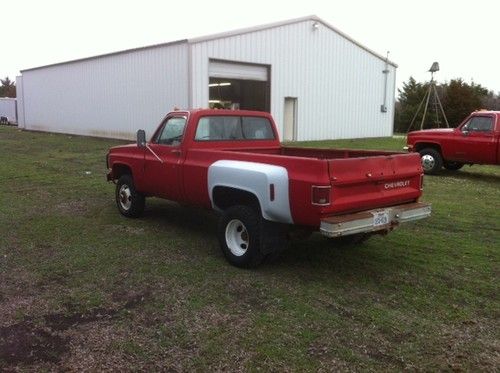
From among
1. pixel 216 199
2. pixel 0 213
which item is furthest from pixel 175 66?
pixel 216 199

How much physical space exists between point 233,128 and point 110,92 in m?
21.0

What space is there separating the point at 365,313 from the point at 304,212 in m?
1.09

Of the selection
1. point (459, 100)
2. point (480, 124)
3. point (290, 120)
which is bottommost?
point (480, 124)

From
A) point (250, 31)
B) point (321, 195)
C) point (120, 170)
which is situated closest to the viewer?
point (321, 195)

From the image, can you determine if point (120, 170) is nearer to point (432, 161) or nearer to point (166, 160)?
point (166, 160)

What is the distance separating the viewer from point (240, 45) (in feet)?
74.5

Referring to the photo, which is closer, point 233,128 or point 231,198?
point 231,198

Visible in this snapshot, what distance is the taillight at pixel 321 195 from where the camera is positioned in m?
4.94

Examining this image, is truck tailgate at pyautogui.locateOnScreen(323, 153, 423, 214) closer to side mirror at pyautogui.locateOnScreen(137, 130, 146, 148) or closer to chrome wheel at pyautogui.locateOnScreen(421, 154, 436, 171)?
side mirror at pyautogui.locateOnScreen(137, 130, 146, 148)

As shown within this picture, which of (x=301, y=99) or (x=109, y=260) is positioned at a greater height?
(x=301, y=99)

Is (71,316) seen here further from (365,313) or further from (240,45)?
(240,45)

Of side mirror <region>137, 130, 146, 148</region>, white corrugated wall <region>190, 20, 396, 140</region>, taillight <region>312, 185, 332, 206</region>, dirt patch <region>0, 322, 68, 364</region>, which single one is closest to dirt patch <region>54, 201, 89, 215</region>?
side mirror <region>137, 130, 146, 148</region>

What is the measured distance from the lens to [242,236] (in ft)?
19.5

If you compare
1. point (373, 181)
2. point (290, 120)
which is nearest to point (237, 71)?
point (290, 120)
